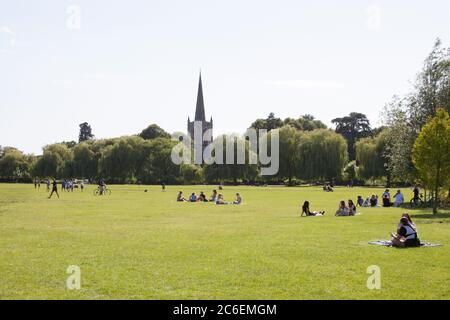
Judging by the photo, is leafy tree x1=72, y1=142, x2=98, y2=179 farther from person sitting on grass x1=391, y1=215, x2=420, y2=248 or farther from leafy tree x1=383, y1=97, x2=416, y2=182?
person sitting on grass x1=391, y1=215, x2=420, y2=248

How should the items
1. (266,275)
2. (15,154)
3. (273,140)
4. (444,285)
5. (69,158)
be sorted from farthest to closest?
(15,154)
(69,158)
(273,140)
(266,275)
(444,285)

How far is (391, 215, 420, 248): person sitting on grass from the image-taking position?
16828 millimetres

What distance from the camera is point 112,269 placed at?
12867mm

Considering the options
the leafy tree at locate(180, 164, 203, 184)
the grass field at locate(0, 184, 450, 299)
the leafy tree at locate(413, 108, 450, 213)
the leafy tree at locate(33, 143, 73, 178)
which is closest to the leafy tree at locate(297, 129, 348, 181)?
the leafy tree at locate(180, 164, 203, 184)

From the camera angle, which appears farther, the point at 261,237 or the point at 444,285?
the point at 261,237

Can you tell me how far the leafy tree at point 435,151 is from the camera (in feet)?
100

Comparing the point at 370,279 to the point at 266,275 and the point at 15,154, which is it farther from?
the point at 15,154

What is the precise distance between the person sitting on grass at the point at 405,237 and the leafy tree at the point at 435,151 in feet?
49.7

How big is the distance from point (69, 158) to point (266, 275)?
369ft

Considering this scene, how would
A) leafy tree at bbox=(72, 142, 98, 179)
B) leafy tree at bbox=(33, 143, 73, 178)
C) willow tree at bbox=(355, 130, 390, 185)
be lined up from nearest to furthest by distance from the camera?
willow tree at bbox=(355, 130, 390, 185) < leafy tree at bbox=(72, 142, 98, 179) < leafy tree at bbox=(33, 143, 73, 178)

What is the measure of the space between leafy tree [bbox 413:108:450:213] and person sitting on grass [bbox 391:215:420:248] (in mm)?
15153
